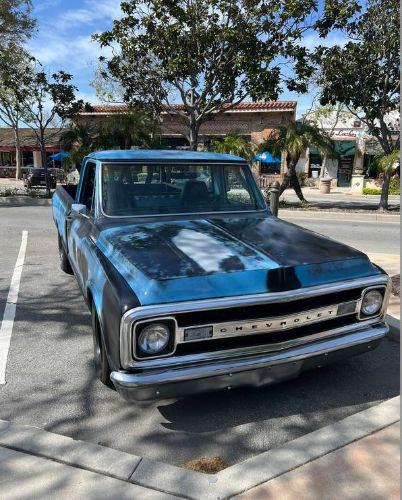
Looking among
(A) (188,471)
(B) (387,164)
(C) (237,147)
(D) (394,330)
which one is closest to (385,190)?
(B) (387,164)

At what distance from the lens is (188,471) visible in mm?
2584

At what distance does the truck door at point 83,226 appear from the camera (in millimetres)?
3988

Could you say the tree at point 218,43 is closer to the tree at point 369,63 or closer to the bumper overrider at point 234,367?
the tree at point 369,63

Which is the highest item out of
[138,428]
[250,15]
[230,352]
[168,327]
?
[250,15]

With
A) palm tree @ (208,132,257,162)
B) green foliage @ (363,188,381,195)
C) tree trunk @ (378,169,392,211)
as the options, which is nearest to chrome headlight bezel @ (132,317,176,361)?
tree trunk @ (378,169,392,211)

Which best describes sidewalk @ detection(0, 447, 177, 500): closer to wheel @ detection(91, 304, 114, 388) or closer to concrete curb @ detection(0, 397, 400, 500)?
concrete curb @ detection(0, 397, 400, 500)

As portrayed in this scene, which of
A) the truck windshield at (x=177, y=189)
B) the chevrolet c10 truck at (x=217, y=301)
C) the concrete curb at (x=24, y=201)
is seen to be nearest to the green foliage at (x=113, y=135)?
the concrete curb at (x=24, y=201)

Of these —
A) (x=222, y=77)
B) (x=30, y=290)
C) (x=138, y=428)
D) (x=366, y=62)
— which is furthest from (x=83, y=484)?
(x=366, y=62)

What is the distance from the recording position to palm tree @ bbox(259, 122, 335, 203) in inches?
663

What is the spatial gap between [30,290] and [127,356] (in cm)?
385

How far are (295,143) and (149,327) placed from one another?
15.2m

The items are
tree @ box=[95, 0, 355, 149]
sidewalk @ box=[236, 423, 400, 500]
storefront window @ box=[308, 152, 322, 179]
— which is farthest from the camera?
storefront window @ box=[308, 152, 322, 179]

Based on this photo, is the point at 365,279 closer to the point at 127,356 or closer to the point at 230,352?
the point at 230,352

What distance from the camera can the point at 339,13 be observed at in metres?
14.1
